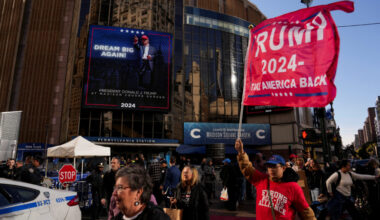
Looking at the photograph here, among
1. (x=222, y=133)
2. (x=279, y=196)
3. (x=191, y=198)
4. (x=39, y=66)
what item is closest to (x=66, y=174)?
(x=191, y=198)

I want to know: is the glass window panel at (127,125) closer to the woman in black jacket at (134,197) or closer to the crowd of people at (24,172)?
the crowd of people at (24,172)

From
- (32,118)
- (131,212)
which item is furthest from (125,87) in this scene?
(131,212)

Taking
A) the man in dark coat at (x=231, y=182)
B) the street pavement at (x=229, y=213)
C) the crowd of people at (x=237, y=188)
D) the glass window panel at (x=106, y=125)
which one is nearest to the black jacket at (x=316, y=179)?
the crowd of people at (x=237, y=188)

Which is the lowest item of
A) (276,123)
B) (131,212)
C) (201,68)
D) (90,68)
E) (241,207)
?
(241,207)

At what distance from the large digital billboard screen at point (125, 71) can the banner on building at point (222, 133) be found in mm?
5285

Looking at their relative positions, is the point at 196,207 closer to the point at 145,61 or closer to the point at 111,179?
the point at 111,179

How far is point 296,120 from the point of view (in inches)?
1288

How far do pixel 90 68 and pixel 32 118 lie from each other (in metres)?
14.2

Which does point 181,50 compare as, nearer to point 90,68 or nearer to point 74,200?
point 90,68

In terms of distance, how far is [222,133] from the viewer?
104 ft

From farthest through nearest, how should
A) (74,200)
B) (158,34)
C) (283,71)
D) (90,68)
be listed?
(158,34)
(90,68)
(74,200)
(283,71)

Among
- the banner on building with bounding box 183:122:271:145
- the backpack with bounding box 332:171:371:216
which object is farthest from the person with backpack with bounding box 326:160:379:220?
the banner on building with bounding box 183:122:271:145

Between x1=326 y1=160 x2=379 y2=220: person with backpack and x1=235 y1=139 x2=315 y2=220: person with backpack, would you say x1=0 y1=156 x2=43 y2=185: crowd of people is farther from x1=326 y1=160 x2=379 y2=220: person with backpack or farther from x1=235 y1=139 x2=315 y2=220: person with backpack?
x1=326 y1=160 x2=379 y2=220: person with backpack

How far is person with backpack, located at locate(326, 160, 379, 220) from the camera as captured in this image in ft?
17.9
